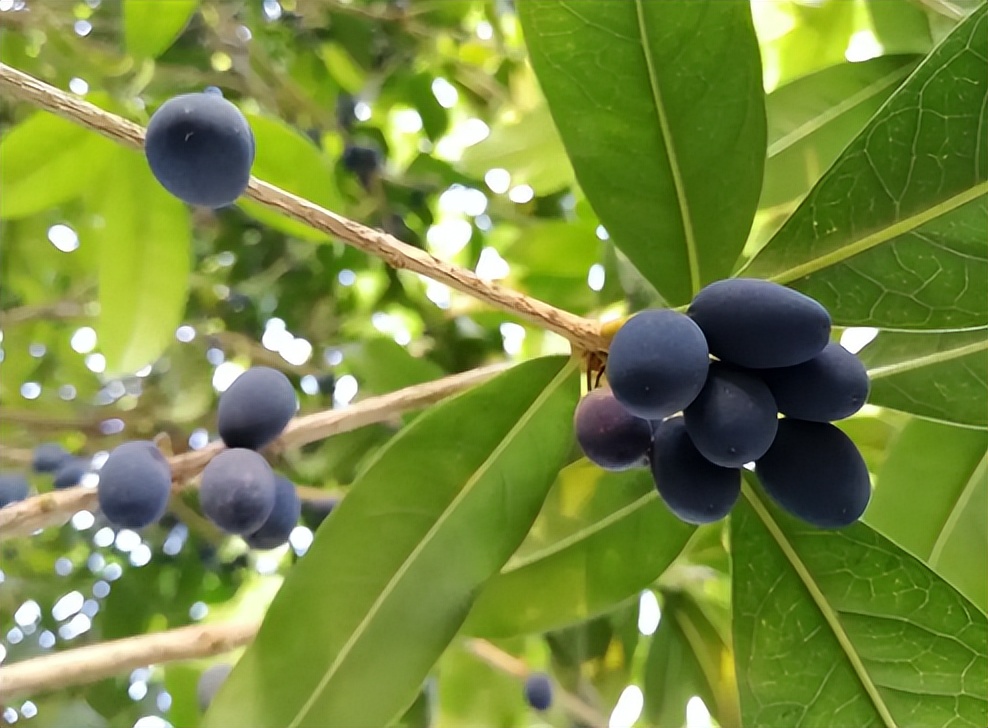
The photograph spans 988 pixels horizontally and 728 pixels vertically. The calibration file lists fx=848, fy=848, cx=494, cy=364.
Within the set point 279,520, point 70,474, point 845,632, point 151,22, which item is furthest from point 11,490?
point 845,632

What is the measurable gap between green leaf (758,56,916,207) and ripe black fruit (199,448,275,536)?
0.58m

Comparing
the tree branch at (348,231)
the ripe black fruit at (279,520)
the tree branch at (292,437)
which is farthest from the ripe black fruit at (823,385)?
the ripe black fruit at (279,520)

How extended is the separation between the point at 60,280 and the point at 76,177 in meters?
0.67

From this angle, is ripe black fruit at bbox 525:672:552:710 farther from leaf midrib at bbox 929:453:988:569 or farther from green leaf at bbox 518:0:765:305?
green leaf at bbox 518:0:765:305

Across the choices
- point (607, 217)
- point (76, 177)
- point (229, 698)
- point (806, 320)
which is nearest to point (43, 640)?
point (76, 177)

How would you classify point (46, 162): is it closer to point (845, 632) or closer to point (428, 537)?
point (428, 537)

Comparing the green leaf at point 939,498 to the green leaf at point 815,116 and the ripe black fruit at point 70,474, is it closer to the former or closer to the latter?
the green leaf at point 815,116

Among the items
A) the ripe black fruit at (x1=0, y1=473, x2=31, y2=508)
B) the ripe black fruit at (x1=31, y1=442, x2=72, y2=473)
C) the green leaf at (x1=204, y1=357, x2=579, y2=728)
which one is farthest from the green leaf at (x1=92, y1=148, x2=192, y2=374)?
the green leaf at (x1=204, y1=357, x2=579, y2=728)

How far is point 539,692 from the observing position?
1.21 m

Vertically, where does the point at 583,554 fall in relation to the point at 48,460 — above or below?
above

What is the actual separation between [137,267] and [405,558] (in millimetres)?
573

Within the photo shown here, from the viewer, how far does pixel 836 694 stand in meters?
0.66

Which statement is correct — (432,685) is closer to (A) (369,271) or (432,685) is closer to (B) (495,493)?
(B) (495,493)

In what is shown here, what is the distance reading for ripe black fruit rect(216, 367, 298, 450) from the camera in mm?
762
